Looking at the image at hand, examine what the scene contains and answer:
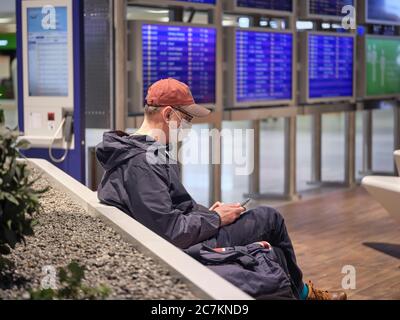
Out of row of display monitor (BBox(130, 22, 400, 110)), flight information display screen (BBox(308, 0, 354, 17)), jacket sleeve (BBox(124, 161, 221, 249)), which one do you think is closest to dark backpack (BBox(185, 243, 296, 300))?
jacket sleeve (BBox(124, 161, 221, 249))

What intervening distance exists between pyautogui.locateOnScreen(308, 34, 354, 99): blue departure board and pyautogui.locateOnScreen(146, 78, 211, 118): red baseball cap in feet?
17.4

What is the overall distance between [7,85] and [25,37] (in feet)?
16.0

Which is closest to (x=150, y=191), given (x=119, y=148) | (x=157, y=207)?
(x=157, y=207)

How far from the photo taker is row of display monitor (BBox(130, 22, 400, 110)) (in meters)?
6.46

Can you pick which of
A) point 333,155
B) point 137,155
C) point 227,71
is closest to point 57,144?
point 227,71

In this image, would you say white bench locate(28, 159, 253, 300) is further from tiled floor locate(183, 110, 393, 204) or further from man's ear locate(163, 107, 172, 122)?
tiled floor locate(183, 110, 393, 204)

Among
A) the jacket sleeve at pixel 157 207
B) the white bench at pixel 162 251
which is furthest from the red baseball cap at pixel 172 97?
the white bench at pixel 162 251

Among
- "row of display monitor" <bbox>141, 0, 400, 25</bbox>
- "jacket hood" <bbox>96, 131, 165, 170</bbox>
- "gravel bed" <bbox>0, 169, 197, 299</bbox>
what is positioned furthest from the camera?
"row of display monitor" <bbox>141, 0, 400, 25</bbox>

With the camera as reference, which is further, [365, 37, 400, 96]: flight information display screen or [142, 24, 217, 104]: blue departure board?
[365, 37, 400, 96]: flight information display screen

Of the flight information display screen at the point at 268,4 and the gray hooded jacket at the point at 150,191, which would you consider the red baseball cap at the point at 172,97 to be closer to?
the gray hooded jacket at the point at 150,191

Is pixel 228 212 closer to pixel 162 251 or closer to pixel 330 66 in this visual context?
pixel 162 251

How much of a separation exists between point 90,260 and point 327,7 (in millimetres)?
6975

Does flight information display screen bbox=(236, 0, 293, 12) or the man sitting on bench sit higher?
flight information display screen bbox=(236, 0, 293, 12)
